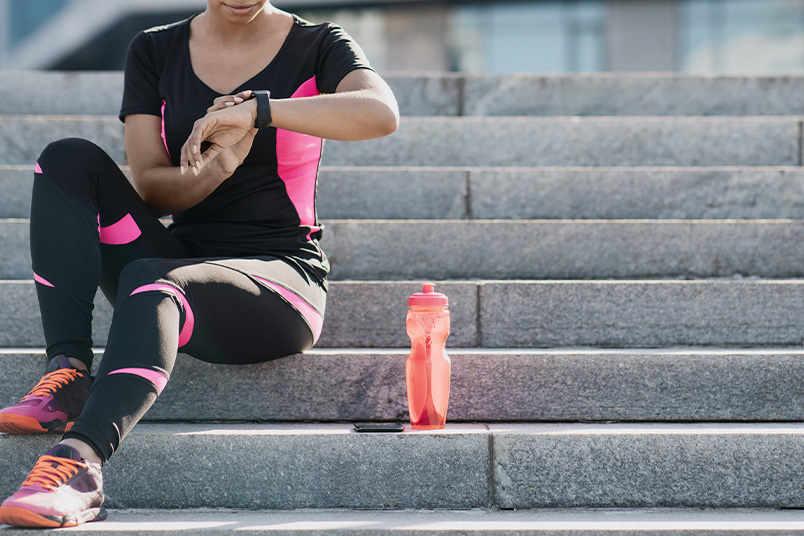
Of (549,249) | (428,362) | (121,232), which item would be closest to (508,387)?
(428,362)

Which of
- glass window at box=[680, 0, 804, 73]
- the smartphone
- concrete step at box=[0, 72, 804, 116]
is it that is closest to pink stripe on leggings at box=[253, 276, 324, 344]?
the smartphone

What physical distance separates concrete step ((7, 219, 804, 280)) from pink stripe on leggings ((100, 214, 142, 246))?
3.49ft

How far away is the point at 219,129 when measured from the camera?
2.51 m

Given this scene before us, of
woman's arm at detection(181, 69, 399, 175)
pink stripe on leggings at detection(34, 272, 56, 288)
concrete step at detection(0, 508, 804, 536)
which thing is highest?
woman's arm at detection(181, 69, 399, 175)

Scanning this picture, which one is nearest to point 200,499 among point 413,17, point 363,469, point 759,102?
point 363,469

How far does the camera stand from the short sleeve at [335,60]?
8.99ft

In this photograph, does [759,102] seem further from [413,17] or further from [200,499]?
[413,17]

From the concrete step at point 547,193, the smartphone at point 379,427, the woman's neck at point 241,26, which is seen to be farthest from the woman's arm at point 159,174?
the concrete step at point 547,193

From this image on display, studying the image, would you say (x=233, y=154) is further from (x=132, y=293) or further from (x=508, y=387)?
(x=508, y=387)

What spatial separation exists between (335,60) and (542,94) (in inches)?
97.3

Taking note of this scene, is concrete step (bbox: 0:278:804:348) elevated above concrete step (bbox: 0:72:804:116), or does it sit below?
below

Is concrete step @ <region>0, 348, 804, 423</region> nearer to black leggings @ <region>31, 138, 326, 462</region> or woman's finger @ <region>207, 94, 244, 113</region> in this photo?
black leggings @ <region>31, 138, 326, 462</region>

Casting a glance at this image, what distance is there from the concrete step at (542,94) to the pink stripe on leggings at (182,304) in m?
2.82

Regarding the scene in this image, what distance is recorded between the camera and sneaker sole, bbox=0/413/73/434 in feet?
7.94
